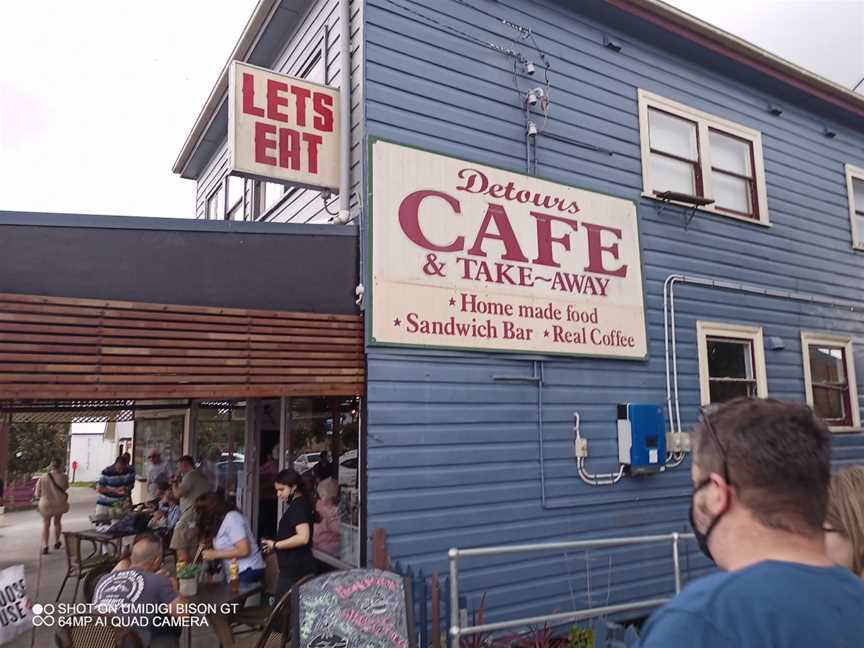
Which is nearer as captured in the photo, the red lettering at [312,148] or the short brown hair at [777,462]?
the short brown hair at [777,462]

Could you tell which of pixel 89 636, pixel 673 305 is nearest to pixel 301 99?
pixel 89 636

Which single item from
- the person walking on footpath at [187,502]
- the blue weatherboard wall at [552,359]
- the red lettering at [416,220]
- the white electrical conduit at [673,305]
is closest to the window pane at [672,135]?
the blue weatherboard wall at [552,359]

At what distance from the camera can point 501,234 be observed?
6352 mm

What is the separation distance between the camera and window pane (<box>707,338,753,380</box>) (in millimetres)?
7910

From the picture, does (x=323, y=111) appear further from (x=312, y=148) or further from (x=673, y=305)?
(x=673, y=305)

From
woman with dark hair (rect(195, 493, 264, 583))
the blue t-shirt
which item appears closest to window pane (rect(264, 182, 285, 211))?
woman with dark hair (rect(195, 493, 264, 583))

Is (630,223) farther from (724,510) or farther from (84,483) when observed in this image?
(84,483)

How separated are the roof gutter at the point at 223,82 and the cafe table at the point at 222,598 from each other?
20.2 ft

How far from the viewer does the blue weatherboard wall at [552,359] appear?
563cm

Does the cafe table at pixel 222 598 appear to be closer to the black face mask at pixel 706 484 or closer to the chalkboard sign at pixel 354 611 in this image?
the chalkboard sign at pixel 354 611

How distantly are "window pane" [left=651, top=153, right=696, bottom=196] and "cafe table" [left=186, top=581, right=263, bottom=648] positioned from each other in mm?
6138

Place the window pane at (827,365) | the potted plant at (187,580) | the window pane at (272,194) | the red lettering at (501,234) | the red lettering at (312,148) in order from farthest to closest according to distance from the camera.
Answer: the window pane at (827,365) → the window pane at (272,194) → the red lettering at (501,234) → the red lettering at (312,148) → the potted plant at (187,580)

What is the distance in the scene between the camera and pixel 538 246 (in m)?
6.54

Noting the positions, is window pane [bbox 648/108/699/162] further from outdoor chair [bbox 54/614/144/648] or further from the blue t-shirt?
the blue t-shirt
